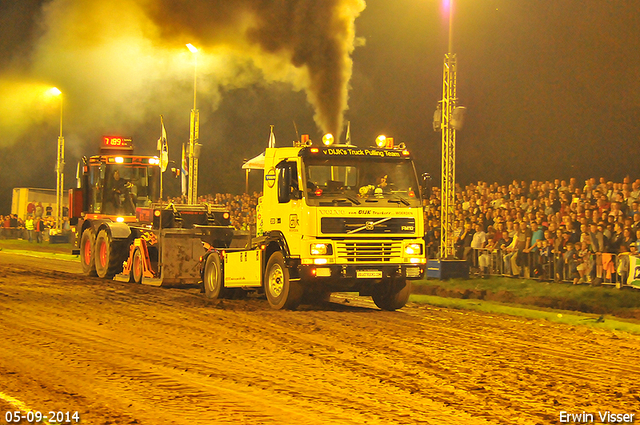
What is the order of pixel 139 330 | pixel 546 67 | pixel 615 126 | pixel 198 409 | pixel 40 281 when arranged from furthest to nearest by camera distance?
pixel 546 67 < pixel 615 126 < pixel 40 281 < pixel 139 330 < pixel 198 409

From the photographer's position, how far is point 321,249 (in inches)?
554

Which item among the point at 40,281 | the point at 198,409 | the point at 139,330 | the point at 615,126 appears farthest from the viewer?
the point at 615,126

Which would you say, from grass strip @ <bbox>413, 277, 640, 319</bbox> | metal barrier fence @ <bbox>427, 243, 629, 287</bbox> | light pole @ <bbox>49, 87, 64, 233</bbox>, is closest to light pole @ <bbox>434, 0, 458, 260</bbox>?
metal barrier fence @ <bbox>427, 243, 629, 287</bbox>

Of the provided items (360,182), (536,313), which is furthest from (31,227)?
(536,313)

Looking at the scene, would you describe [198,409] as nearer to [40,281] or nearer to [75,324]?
[75,324]

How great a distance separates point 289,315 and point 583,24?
56.8ft

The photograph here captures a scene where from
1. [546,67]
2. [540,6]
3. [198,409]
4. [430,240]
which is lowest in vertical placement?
[198,409]

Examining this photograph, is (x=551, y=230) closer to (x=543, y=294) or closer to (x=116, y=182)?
(x=543, y=294)

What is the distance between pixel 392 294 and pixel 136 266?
8.13 m

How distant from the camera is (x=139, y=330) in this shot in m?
12.0

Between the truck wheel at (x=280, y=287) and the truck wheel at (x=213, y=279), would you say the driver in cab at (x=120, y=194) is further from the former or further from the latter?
the truck wheel at (x=280, y=287)

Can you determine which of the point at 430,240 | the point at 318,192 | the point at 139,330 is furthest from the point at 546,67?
the point at 139,330

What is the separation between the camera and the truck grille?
14.3 m

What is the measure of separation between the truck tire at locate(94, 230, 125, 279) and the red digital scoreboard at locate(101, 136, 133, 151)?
2891 millimetres
